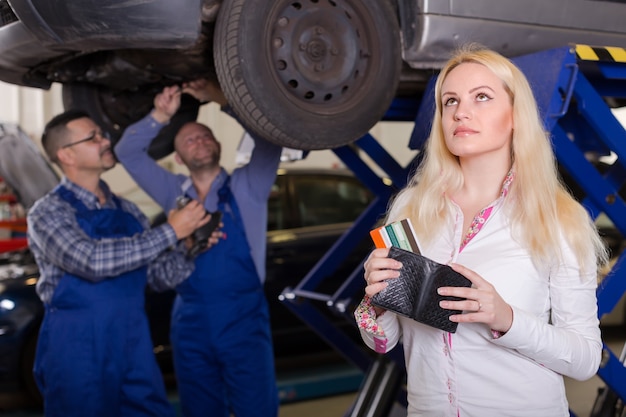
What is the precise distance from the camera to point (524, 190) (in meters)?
→ 1.50

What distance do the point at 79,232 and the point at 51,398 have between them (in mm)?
619

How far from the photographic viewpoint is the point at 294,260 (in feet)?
14.1

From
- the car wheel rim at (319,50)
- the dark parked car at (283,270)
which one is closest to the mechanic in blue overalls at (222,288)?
the car wheel rim at (319,50)

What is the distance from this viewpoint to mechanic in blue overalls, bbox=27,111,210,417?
2625 millimetres

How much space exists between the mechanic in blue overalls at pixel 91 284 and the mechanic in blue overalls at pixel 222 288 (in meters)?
0.19

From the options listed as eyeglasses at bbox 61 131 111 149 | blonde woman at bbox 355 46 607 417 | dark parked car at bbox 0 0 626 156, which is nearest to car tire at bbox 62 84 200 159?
eyeglasses at bbox 61 131 111 149

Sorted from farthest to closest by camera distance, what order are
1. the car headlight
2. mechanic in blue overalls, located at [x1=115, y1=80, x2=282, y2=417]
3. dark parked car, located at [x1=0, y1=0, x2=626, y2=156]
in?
the car headlight < mechanic in blue overalls, located at [x1=115, y1=80, x2=282, y2=417] < dark parked car, located at [x1=0, y1=0, x2=626, y2=156]

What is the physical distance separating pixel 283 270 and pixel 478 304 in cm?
293

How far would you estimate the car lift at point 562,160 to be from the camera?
2.19 m

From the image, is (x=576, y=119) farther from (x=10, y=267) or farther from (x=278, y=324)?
(x=10, y=267)

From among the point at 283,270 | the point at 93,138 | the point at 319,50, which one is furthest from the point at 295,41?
the point at 283,270

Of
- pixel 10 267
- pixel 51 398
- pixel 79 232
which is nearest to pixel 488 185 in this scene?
pixel 79 232

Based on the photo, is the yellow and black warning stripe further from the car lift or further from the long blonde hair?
the long blonde hair

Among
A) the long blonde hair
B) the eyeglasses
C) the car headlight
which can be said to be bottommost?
the car headlight
